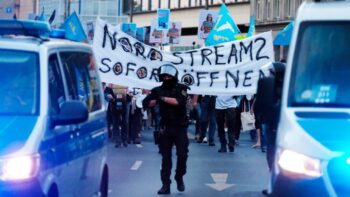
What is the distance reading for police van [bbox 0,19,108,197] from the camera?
690cm

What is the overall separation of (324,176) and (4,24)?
3.70 meters

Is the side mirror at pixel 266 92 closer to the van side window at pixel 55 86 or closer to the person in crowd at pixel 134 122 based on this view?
the van side window at pixel 55 86

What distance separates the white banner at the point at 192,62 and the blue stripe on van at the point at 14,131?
10.3 meters

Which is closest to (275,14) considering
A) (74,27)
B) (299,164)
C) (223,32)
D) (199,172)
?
(74,27)

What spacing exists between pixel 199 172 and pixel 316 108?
8.02 metres

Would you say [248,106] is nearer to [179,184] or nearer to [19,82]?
[179,184]

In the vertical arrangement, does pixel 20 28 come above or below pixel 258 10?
below

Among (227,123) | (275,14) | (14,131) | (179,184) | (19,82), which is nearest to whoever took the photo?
(14,131)

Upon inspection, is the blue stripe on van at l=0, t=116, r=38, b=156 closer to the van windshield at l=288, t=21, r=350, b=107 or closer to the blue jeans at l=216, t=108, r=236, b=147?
the van windshield at l=288, t=21, r=350, b=107

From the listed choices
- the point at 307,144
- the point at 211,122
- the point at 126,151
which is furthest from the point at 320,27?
the point at 211,122

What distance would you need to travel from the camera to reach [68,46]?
891 centimetres

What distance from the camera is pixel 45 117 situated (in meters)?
7.38

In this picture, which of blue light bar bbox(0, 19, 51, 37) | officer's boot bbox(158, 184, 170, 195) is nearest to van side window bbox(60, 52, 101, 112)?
blue light bar bbox(0, 19, 51, 37)

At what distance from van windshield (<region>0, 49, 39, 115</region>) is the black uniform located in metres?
4.68
